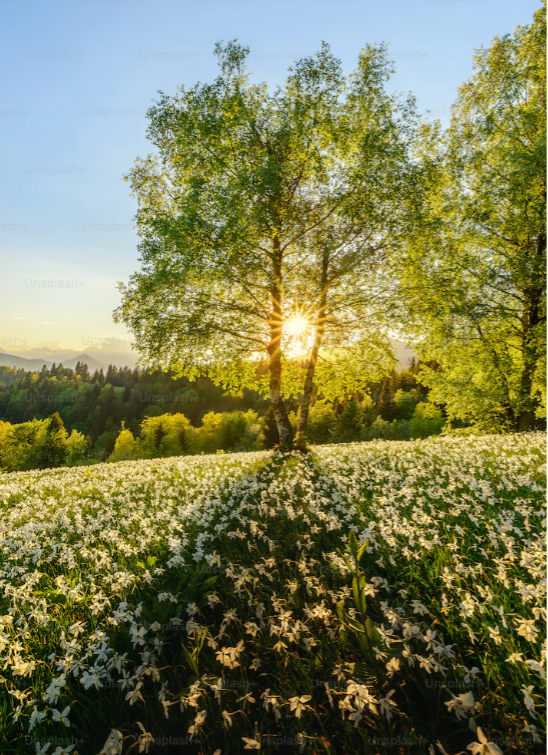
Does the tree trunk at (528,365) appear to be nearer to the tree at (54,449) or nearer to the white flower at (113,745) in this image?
the white flower at (113,745)

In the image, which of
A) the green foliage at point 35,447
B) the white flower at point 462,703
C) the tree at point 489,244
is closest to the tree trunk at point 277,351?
the tree at point 489,244

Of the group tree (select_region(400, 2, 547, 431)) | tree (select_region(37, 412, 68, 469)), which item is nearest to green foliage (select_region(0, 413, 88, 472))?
tree (select_region(37, 412, 68, 469))

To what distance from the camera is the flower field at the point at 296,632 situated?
3100mm

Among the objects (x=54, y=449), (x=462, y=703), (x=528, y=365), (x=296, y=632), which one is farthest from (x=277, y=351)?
(x=54, y=449)

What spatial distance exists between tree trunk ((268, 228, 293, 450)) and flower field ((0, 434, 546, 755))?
434 inches

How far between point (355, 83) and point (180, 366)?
1483cm

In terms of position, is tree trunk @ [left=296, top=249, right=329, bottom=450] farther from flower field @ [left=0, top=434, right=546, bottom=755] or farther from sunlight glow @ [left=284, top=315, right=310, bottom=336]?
flower field @ [left=0, top=434, right=546, bottom=755]

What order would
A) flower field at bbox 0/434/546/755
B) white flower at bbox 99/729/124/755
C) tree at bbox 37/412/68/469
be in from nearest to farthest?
white flower at bbox 99/729/124/755 → flower field at bbox 0/434/546/755 → tree at bbox 37/412/68/469

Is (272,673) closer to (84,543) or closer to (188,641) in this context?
(188,641)

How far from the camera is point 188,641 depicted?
4.48 m

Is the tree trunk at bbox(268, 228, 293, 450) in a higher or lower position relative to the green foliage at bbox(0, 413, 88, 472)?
higher

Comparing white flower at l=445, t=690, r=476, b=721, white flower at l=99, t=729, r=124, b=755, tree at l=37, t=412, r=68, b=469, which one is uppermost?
white flower at l=445, t=690, r=476, b=721

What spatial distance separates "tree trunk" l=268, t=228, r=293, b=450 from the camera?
18.7 metres

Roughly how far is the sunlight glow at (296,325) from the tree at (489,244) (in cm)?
482
